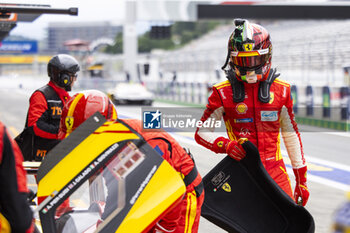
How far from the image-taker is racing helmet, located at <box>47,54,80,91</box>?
5902mm

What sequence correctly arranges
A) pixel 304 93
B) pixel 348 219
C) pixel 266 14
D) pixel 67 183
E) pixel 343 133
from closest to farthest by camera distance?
pixel 348 219 < pixel 67 183 < pixel 343 133 < pixel 304 93 < pixel 266 14

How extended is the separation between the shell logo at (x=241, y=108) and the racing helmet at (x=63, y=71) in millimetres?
2162

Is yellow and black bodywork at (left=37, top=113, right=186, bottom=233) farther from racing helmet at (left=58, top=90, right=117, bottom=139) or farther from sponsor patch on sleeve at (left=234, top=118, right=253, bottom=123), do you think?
sponsor patch on sleeve at (left=234, top=118, right=253, bottom=123)

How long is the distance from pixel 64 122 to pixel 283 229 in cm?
150

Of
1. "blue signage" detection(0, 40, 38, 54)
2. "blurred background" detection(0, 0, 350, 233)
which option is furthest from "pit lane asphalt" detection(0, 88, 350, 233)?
"blue signage" detection(0, 40, 38, 54)

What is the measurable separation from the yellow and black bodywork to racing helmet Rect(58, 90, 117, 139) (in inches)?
10.7

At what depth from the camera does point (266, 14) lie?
39.6 metres

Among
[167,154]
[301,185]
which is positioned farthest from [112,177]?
[301,185]

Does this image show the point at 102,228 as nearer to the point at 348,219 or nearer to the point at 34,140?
the point at 348,219

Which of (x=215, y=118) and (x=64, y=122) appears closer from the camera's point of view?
→ (x=64, y=122)

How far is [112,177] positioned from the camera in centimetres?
273

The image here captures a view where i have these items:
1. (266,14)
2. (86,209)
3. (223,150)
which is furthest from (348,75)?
(266,14)

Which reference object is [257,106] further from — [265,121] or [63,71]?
[63,71]

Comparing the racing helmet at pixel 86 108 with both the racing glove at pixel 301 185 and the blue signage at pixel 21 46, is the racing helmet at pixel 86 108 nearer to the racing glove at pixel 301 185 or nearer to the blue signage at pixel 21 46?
the racing glove at pixel 301 185
